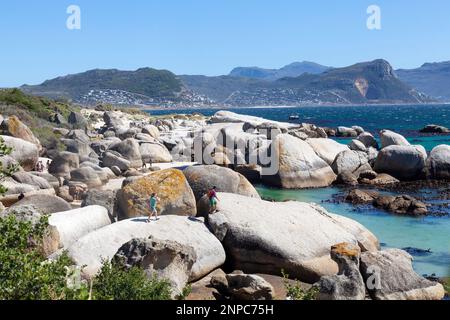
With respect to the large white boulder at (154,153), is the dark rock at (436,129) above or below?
below

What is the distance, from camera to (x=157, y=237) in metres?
15.2

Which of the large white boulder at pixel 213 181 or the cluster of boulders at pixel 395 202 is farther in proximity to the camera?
the cluster of boulders at pixel 395 202

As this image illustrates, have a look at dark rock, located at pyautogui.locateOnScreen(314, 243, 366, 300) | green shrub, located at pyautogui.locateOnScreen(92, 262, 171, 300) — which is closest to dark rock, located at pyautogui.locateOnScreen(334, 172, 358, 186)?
dark rock, located at pyautogui.locateOnScreen(314, 243, 366, 300)

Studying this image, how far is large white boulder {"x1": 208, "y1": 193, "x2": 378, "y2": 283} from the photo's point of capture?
1560 cm

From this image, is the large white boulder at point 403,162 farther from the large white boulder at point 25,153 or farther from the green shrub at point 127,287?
the green shrub at point 127,287

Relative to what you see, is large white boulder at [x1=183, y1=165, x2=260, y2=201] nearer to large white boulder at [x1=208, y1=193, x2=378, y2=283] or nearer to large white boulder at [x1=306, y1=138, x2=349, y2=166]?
large white boulder at [x1=208, y1=193, x2=378, y2=283]

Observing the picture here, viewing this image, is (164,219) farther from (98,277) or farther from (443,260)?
(443,260)

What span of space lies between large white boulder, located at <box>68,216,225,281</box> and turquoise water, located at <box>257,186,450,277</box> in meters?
7.14

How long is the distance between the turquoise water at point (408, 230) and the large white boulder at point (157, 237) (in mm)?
7144

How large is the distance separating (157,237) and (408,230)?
1265 centimetres

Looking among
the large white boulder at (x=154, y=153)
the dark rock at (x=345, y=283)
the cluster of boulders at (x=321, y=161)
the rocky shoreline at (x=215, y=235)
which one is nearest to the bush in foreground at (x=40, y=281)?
the rocky shoreline at (x=215, y=235)

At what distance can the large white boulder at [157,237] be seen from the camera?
14539 millimetres

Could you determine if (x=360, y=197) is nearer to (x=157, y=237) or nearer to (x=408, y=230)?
(x=408, y=230)
